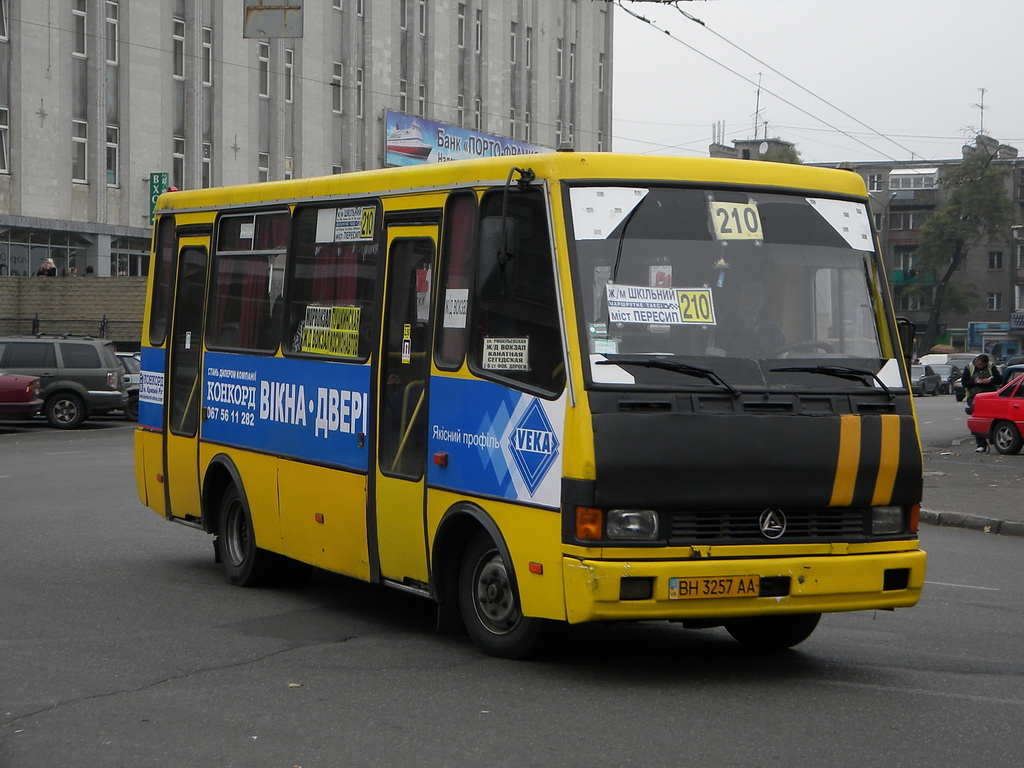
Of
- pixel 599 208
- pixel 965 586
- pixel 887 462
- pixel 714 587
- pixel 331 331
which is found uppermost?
pixel 599 208

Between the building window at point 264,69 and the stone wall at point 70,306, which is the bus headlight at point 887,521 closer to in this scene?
the stone wall at point 70,306

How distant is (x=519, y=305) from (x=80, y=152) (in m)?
44.7

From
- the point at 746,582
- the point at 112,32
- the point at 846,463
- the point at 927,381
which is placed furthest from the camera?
the point at 927,381

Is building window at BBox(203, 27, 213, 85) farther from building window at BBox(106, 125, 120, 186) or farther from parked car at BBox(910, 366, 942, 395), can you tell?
parked car at BBox(910, 366, 942, 395)

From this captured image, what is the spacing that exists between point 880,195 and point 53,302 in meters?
86.6

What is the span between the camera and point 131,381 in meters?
32.9

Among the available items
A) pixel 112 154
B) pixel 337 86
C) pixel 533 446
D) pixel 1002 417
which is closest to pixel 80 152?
pixel 112 154

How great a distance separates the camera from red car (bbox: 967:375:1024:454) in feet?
88.5

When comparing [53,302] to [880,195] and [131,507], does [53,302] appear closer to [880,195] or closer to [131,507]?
[131,507]

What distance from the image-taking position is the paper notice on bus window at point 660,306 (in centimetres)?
734

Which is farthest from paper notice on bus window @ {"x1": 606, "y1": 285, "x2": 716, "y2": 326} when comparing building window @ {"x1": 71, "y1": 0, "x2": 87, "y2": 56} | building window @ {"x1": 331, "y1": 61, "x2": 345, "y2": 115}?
building window @ {"x1": 331, "y1": 61, "x2": 345, "y2": 115}

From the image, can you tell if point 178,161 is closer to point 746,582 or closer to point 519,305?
point 519,305

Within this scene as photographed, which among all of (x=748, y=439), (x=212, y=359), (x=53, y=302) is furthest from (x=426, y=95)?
(x=748, y=439)

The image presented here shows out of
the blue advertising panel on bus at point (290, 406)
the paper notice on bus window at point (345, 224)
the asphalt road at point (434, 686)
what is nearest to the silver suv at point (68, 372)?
the asphalt road at point (434, 686)
